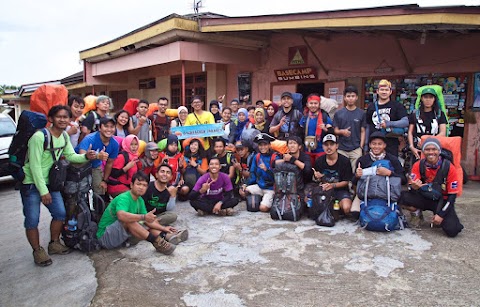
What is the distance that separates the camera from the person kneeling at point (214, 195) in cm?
527

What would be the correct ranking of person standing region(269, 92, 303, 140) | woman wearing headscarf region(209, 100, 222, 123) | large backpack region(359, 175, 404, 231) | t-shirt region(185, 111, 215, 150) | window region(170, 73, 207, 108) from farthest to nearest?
window region(170, 73, 207, 108) → woman wearing headscarf region(209, 100, 222, 123) → t-shirt region(185, 111, 215, 150) → person standing region(269, 92, 303, 140) → large backpack region(359, 175, 404, 231)

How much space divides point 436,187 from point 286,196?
6.04 feet

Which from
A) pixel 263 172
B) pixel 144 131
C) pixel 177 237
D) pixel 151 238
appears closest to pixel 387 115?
pixel 263 172

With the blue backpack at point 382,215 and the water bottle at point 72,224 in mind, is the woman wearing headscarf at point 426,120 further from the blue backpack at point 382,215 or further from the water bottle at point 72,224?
the water bottle at point 72,224

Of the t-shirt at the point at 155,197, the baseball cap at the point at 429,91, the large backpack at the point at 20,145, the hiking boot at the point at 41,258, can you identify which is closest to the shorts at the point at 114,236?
the hiking boot at the point at 41,258

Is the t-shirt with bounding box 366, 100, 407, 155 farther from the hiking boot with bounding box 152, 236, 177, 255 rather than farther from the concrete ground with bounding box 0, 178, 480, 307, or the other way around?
the hiking boot with bounding box 152, 236, 177, 255

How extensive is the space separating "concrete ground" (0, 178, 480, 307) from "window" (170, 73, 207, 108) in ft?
25.8

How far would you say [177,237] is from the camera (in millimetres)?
4234

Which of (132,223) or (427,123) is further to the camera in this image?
(427,123)

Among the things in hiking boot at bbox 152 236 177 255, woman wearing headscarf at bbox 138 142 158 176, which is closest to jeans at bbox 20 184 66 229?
hiking boot at bbox 152 236 177 255

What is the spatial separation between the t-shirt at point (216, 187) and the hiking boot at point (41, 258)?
2.08 metres

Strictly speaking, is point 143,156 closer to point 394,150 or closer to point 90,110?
point 90,110

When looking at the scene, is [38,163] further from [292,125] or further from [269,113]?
[269,113]

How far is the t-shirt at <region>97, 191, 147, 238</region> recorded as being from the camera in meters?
3.94
